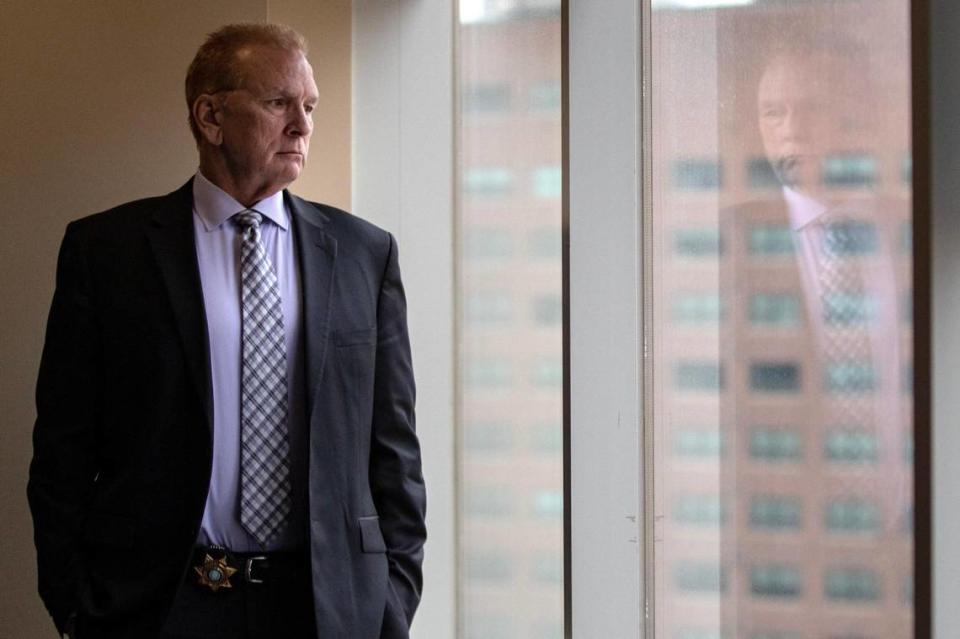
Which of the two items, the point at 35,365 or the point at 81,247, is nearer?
the point at 81,247

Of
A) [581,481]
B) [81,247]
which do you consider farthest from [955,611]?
[81,247]

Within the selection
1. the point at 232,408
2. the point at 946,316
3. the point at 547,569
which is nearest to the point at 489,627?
the point at 547,569

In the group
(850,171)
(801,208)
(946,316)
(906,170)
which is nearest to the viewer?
(946,316)

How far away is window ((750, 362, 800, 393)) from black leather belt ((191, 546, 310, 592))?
2.85 ft

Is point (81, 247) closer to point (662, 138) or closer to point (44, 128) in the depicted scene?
point (44, 128)

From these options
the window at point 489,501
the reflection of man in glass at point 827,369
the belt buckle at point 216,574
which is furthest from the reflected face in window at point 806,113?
the belt buckle at point 216,574

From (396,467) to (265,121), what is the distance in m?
0.71

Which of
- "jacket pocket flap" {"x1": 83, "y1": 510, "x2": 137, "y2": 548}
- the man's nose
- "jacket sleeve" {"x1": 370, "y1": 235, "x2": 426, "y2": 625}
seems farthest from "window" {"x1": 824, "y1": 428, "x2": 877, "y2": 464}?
"jacket pocket flap" {"x1": 83, "y1": 510, "x2": 137, "y2": 548}

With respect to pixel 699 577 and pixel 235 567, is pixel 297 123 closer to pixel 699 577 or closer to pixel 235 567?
pixel 235 567

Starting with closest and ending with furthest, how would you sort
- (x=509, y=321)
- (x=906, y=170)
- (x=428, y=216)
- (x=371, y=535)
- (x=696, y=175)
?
(x=906, y=170) → (x=371, y=535) → (x=696, y=175) → (x=509, y=321) → (x=428, y=216)

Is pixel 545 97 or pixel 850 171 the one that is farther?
pixel 545 97

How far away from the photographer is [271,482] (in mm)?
2469

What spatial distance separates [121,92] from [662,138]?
1.29 metres

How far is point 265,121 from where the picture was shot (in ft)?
8.59
